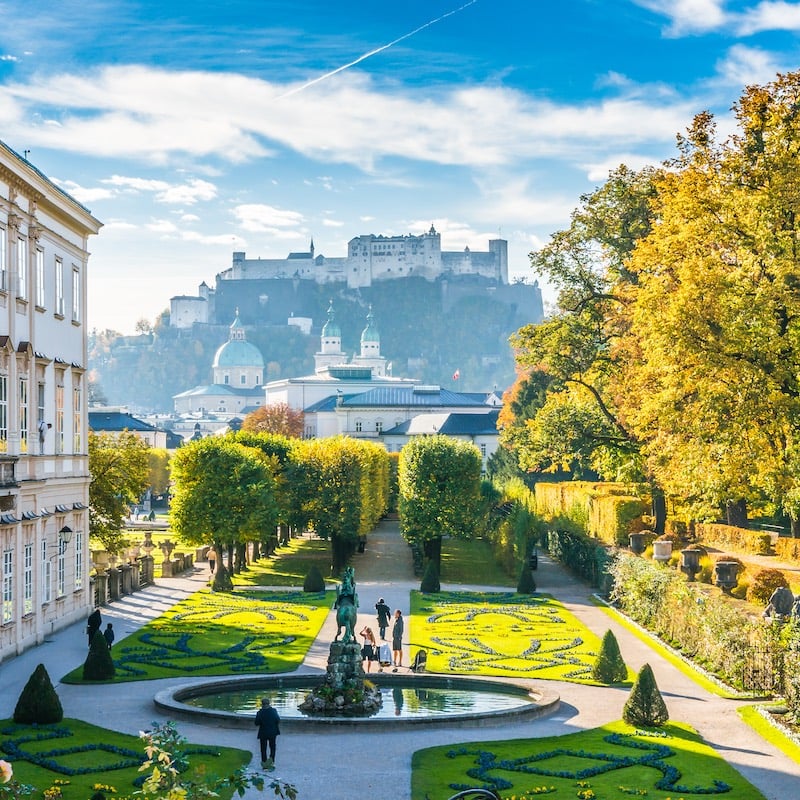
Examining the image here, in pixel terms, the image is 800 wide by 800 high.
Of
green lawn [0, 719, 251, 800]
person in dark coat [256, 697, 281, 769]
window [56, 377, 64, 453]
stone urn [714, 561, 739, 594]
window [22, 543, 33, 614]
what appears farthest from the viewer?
window [56, 377, 64, 453]

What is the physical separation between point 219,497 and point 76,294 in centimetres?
1382

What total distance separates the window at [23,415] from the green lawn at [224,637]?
5582mm

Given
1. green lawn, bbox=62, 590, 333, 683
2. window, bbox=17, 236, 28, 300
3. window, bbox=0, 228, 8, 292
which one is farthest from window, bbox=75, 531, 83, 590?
window, bbox=0, 228, 8, 292

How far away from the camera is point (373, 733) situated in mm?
23734

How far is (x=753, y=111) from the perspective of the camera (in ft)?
118

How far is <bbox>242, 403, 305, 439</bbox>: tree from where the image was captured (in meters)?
131

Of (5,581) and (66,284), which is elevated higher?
(66,284)

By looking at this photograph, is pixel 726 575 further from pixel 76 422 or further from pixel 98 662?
Answer: pixel 76 422

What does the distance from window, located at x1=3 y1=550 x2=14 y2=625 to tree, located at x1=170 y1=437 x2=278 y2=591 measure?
18742 mm

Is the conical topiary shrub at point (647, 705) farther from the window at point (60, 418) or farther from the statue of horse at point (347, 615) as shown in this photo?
the window at point (60, 418)

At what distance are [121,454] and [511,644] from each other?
16.5m

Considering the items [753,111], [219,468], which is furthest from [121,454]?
[753,111]

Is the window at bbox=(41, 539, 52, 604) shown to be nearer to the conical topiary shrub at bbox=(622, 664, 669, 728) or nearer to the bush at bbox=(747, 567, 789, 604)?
the conical topiary shrub at bbox=(622, 664, 669, 728)

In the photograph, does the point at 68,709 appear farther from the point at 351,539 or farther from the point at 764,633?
the point at 351,539
